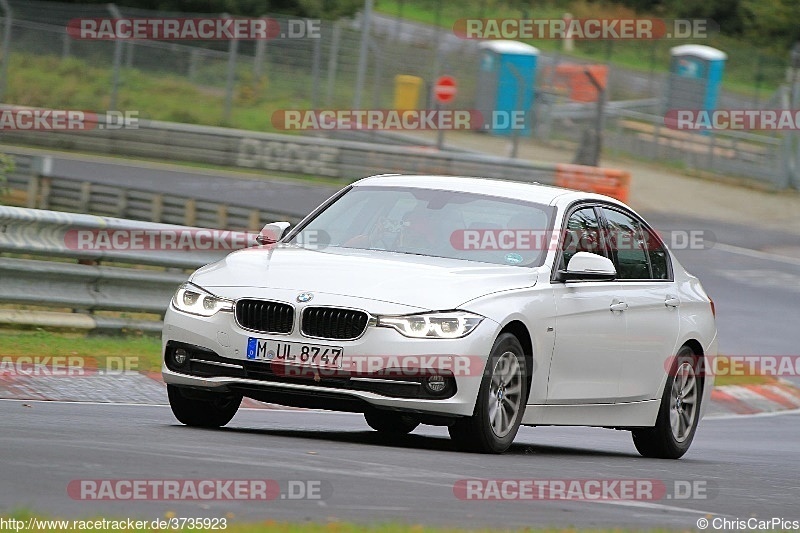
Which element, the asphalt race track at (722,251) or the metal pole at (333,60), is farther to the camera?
the metal pole at (333,60)

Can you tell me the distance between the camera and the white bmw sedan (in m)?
8.92

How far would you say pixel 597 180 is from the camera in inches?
1200

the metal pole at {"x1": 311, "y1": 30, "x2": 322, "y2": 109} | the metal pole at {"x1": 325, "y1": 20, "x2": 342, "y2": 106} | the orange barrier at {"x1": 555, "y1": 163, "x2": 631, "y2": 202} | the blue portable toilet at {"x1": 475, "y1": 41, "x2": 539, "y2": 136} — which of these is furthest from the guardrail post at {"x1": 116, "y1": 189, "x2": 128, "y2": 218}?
the blue portable toilet at {"x1": 475, "y1": 41, "x2": 539, "y2": 136}

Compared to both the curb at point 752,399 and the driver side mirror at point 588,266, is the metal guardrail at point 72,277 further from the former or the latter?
the curb at point 752,399

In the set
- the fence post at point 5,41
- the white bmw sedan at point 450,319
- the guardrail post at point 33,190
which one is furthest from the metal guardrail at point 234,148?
the white bmw sedan at point 450,319

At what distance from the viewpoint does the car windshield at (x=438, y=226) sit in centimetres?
995

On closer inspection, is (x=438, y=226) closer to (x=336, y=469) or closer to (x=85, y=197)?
(x=336, y=469)

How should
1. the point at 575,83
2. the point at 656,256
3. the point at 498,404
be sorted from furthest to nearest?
the point at 575,83 < the point at 656,256 < the point at 498,404

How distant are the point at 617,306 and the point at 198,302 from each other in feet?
9.08

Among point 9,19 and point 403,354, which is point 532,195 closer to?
point 403,354

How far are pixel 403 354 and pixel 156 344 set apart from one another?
5329 millimetres

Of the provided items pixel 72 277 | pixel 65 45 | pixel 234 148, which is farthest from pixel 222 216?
pixel 65 45

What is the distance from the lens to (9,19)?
35.9 metres

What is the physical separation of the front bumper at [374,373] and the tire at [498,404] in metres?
0.11
